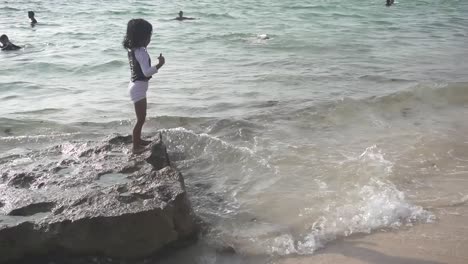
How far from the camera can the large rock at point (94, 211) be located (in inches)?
139

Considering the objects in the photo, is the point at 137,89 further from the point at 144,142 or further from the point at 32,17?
the point at 32,17

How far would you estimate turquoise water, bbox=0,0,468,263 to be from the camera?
177 inches

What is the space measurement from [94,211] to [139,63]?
1.78 m

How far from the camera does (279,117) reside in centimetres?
743

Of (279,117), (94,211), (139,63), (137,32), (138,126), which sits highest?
(137,32)

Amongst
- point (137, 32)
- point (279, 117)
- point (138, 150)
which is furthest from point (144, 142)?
point (279, 117)

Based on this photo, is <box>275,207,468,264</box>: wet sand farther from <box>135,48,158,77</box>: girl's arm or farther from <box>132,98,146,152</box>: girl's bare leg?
<box>135,48,158,77</box>: girl's arm

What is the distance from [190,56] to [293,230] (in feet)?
31.7

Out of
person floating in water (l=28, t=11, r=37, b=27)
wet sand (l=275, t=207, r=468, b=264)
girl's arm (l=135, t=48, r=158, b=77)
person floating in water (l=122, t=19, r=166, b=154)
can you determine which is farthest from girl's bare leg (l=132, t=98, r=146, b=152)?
person floating in water (l=28, t=11, r=37, b=27)

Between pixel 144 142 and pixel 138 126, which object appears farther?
pixel 144 142

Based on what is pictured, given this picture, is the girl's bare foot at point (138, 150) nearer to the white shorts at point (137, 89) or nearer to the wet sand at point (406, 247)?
the white shorts at point (137, 89)

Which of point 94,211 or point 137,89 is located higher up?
point 137,89

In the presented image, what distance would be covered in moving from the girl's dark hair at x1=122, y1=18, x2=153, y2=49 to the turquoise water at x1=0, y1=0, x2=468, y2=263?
5.11 ft

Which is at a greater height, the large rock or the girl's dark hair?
the girl's dark hair
